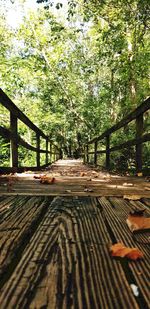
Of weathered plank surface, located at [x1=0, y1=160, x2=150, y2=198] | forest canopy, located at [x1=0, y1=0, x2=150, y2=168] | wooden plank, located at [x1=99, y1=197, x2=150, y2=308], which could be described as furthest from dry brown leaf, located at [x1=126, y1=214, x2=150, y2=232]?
forest canopy, located at [x1=0, y1=0, x2=150, y2=168]

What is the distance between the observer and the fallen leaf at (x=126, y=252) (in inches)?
50.8

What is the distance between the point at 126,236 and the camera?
1568 millimetres

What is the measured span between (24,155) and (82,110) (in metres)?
7.68

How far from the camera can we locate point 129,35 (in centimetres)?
1550

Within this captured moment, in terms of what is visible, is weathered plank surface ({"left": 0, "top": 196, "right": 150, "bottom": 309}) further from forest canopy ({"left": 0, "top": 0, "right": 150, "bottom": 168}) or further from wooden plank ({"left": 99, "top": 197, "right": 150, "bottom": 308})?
forest canopy ({"left": 0, "top": 0, "right": 150, "bottom": 168})

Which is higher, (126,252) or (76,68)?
(76,68)

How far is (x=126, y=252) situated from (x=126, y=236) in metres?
0.24

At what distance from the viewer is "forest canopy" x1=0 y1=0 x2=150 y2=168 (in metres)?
14.5

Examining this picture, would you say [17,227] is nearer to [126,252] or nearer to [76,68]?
[126,252]

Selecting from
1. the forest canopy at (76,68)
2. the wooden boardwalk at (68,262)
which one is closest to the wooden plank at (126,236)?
the wooden boardwalk at (68,262)

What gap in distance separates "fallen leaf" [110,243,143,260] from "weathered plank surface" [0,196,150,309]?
26 mm

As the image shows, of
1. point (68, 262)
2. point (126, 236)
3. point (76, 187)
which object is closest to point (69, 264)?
point (68, 262)

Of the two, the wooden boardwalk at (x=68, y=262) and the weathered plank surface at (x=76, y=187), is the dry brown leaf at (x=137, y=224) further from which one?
the weathered plank surface at (x=76, y=187)

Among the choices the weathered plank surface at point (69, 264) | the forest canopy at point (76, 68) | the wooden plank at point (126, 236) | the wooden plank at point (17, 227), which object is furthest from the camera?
the forest canopy at point (76, 68)
